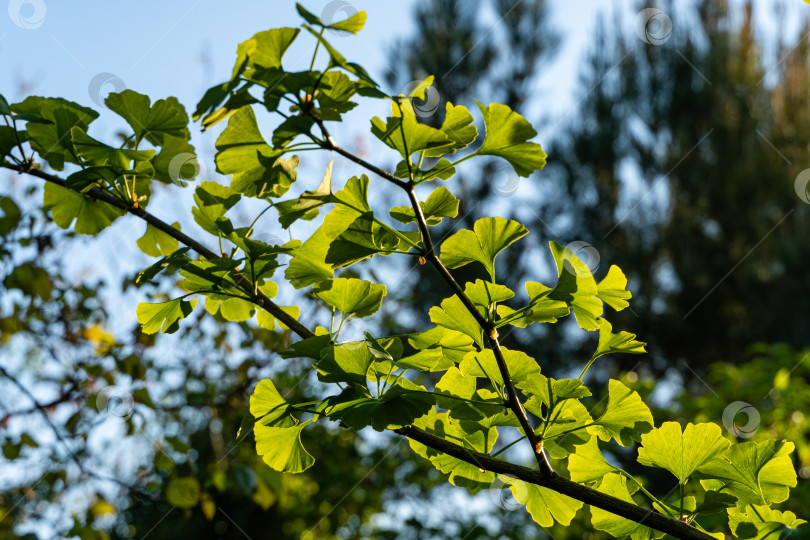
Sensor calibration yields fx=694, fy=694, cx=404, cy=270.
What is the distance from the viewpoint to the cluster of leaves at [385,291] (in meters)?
0.44

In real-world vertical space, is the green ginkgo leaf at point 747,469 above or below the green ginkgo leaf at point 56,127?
below

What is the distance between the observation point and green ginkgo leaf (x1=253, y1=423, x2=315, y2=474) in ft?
1.70

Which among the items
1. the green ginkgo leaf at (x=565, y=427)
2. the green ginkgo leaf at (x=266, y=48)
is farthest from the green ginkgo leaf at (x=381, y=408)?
the green ginkgo leaf at (x=266, y=48)

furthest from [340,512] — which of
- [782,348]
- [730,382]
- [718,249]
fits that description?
[718,249]

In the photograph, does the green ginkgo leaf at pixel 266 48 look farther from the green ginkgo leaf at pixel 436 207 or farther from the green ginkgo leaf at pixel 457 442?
the green ginkgo leaf at pixel 457 442

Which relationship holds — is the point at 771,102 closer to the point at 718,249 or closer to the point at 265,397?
the point at 718,249

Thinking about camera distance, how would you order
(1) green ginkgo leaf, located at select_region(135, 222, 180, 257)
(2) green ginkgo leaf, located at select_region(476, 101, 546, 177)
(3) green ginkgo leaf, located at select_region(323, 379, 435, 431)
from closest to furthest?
(3) green ginkgo leaf, located at select_region(323, 379, 435, 431), (2) green ginkgo leaf, located at select_region(476, 101, 546, 177), (1) green ginkgo leaf, located at select_region(135, 222, 180, 257)

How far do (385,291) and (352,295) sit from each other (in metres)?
0.03

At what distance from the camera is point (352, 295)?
520 millimetres

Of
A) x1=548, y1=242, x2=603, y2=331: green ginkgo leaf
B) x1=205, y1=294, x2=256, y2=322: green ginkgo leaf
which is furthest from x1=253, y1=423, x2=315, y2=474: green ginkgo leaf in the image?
x1=548, y1=242, x2=603, y2=331: green ginkgo leaf

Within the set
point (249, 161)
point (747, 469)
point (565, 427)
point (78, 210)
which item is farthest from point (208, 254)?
point (747, 469)

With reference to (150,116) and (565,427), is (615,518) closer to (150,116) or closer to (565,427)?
(565,427)

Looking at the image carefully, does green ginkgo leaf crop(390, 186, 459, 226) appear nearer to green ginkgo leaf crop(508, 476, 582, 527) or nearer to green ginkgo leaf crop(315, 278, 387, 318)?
green ginkgo leaf crop(315, 278, 387, 318)

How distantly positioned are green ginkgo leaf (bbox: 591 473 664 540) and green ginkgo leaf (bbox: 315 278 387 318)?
0.22 m
